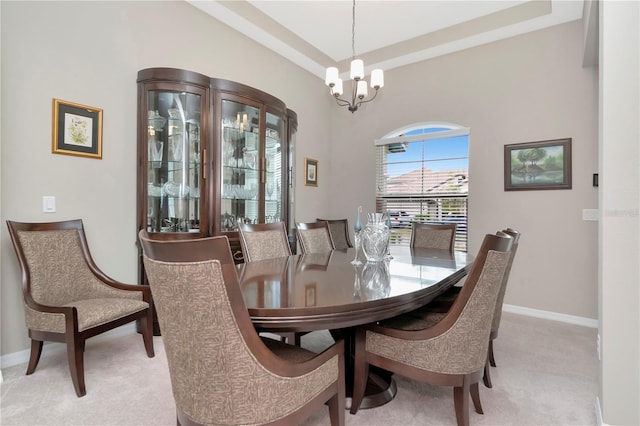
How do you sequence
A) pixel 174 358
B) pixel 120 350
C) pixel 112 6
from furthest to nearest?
pixel 112 6 < pixel 120 350 < pixel 174 358

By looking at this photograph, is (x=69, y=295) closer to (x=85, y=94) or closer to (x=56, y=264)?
(x=56, y=264)

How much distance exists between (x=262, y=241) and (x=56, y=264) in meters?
1.39

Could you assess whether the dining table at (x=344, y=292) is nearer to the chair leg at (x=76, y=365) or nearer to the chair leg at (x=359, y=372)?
the chair leg at (x=359, y=372)

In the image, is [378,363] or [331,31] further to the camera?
[331,31]

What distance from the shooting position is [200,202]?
2.84 m

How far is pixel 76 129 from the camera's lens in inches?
95.0

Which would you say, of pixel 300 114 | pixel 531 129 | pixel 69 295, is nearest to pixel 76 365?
pixel 69 295

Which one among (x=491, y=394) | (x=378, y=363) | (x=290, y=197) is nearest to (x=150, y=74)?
(x=290, y=197)

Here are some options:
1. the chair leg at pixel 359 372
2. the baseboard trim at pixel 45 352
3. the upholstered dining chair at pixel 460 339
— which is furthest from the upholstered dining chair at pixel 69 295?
the upholstered dining chair at pixel 460 339

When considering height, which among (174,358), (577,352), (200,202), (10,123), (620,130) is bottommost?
(577,352)

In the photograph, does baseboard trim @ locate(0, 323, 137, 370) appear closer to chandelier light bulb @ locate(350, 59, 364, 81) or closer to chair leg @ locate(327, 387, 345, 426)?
chair leg @ locate(327, 387, 345, 426)

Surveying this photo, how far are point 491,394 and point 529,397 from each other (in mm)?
208

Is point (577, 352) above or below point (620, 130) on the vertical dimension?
below

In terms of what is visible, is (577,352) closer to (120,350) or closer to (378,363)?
(378,363)
